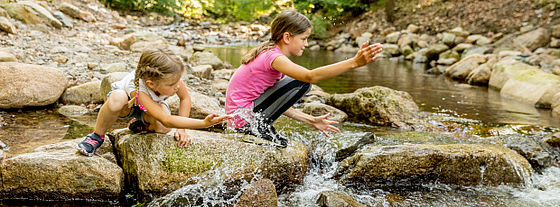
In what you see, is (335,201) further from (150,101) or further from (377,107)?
(377,107)

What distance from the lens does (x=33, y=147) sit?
3553 millimetres

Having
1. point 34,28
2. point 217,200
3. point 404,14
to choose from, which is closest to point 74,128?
point 217,200

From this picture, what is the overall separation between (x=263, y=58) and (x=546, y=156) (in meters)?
3.21

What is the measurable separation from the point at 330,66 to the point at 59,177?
2113mm

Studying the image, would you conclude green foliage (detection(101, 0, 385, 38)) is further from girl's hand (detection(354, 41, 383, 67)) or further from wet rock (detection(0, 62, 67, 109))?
girl's hand (detection(354, 41, 383, 67))

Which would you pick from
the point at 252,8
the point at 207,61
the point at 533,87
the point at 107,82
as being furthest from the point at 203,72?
the point at 252,8

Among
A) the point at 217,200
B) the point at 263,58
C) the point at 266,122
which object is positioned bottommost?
the point at 217,200

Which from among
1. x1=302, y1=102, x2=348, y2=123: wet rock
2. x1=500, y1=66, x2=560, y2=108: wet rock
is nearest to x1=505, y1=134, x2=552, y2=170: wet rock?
x1=302, y1=102, x2=348, y2=123: wet rock

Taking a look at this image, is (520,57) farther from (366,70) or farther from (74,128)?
(74,128)

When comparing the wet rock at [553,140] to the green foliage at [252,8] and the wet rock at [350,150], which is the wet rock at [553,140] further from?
the green foliage at [252,8]

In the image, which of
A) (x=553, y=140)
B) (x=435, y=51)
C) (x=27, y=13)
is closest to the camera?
(x=553, y=140)

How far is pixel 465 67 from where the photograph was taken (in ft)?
35.0

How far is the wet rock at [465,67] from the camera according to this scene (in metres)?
10.5

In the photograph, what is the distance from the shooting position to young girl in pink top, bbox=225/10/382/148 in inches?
129
